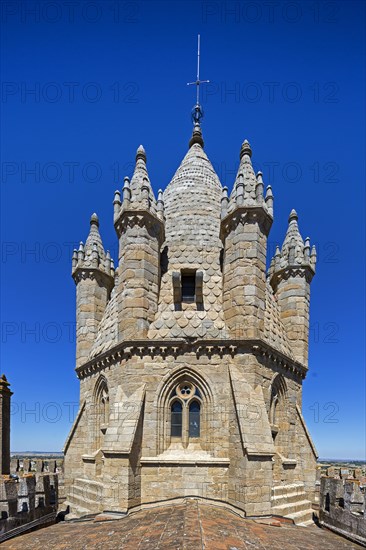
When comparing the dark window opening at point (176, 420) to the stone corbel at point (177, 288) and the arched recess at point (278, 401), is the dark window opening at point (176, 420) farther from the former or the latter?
the stone corbel at point (177, 288)

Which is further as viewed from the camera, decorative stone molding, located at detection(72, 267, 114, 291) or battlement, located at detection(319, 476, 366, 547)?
decorative stone molding, located at detection(72, 267, 114, 291)

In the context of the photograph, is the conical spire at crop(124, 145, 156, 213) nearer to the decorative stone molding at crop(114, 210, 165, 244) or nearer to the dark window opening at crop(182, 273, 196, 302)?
the decorative stone molding at crop(114, 210, 165, 244)

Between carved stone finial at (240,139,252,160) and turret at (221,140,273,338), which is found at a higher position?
carved stone finial at (240,139,252,160)

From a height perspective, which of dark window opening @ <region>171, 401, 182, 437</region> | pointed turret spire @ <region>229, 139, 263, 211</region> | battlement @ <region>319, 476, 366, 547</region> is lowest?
battlement @ <region>319, 476, 366, 547</region>

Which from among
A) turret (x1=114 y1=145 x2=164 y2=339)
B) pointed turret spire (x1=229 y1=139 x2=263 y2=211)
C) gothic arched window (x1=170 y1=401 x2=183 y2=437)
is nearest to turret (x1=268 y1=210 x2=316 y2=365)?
pointed turret spire (x1=229 y1=139 x2=263 y2=211)

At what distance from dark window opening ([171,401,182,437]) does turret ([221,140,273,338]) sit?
3456 mm

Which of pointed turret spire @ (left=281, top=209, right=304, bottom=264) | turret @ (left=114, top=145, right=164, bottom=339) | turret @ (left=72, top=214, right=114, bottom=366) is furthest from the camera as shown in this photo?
pointed turret spire @ (left=281, top=209, right=304, bottom=264)

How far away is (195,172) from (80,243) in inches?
295

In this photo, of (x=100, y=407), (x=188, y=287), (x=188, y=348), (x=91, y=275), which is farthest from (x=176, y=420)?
(x=91, y=275)

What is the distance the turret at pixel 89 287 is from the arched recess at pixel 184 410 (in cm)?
607

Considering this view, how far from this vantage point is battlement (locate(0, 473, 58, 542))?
477 inches

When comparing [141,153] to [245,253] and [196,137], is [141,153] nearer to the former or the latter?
[245,253]

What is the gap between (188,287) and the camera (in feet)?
52.8

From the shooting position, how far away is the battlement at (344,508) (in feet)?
41.4
